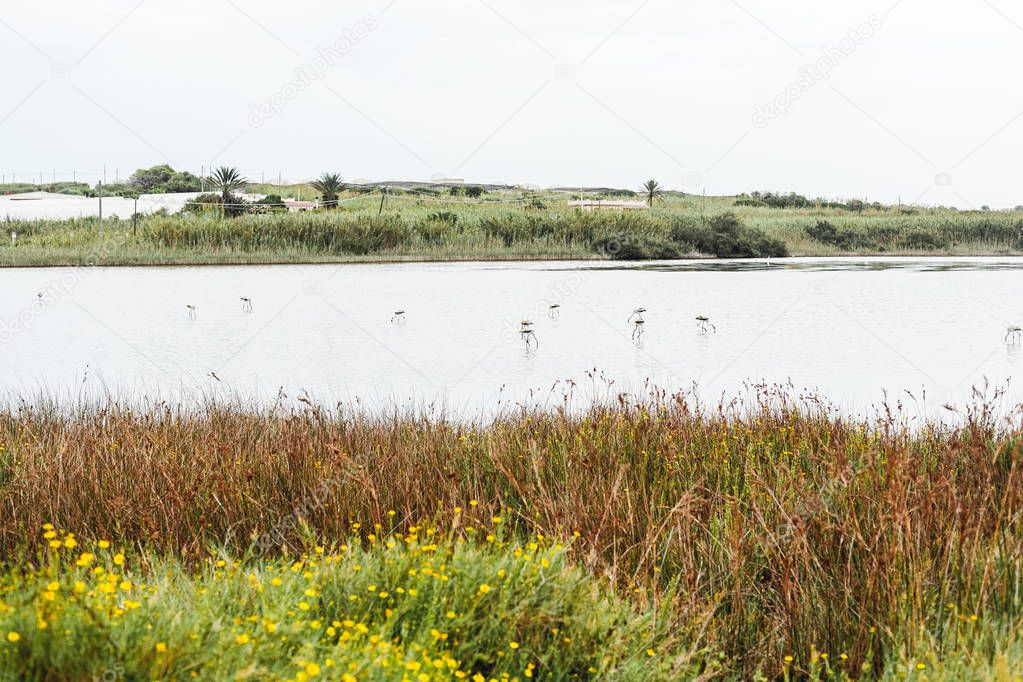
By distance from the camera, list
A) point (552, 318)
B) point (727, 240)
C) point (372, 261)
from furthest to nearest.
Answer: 1. point (727, 240)
2. point (372, 261)
3. point (552, 318)

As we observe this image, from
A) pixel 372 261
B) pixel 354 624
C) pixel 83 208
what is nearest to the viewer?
pixel 354 624

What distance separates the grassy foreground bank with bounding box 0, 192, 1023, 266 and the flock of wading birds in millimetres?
11792

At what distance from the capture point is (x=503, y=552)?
3742mm

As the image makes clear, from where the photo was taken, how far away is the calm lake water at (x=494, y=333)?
877 centimetres

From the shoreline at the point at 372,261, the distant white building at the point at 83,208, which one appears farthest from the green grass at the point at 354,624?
the distant white building at the point at 83,208

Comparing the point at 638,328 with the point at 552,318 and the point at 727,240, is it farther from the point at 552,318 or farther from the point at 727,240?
the point at 727,240

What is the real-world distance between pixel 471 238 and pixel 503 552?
89.4ft

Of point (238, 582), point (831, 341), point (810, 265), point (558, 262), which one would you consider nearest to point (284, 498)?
point (238, 582)

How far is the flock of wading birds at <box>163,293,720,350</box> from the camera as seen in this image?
1186cm

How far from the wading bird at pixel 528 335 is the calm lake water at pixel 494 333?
16 cm

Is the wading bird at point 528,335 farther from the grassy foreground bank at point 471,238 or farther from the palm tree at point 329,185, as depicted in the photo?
the palm tree at point 329,185

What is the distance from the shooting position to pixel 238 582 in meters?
3.25

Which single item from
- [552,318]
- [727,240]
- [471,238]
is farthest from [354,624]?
[727,240]

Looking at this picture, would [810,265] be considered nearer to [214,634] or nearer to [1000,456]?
[1000,456]
